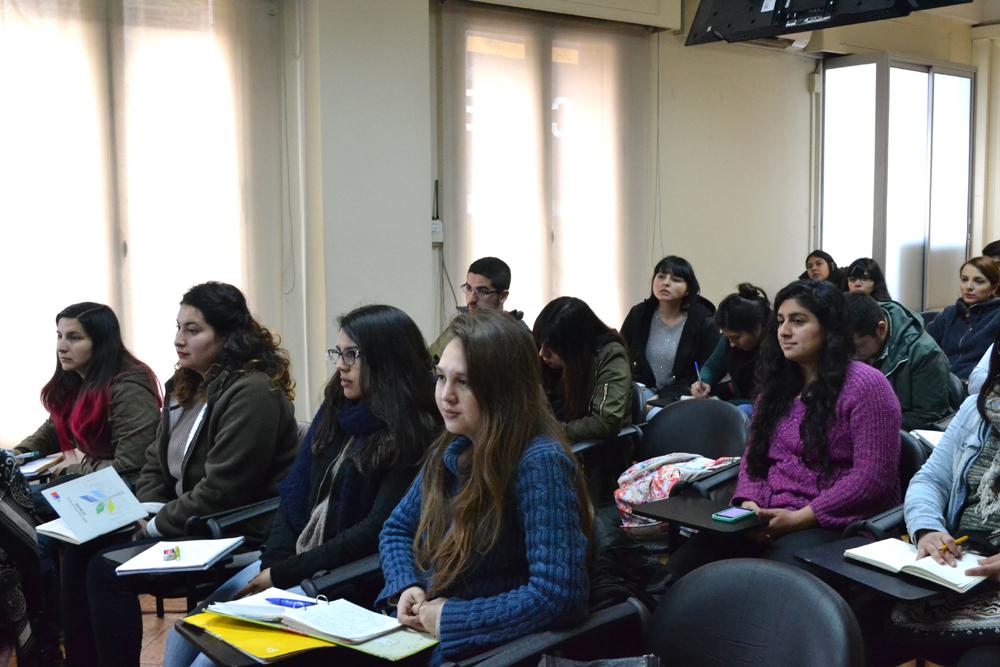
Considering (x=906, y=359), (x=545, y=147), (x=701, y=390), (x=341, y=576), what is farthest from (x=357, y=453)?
(x=545, y=147)

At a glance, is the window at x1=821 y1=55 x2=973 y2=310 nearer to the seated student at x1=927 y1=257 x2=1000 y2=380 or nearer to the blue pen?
the seated student at x1=927 y1=257 x2=1000 y2=380

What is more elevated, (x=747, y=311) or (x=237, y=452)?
(x=747, y=311)

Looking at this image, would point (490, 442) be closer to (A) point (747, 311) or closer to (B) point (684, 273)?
(A) point (747, 311)

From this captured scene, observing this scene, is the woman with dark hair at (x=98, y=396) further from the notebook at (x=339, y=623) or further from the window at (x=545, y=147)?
the window at (x=545, y=147)

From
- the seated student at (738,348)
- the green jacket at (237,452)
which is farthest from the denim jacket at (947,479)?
the seated student at (738,348)

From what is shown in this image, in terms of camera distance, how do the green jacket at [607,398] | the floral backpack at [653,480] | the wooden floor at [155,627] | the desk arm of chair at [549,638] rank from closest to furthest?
the desk arm of chair at [549,638] → the floral backpack at [653,480] → the wooden floor at [155,627] → the green jacket at [607,398]

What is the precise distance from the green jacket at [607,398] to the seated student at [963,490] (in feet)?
4.43

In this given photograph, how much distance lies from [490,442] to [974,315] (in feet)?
13.4

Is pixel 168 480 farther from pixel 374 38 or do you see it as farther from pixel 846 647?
pixel 374 38

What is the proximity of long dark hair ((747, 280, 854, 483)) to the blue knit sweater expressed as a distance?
1.08m

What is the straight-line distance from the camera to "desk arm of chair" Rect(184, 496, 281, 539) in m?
2.81

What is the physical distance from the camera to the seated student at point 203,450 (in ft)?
9.15

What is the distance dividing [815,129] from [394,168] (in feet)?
13.5

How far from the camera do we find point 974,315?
5.18 metres
